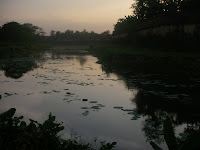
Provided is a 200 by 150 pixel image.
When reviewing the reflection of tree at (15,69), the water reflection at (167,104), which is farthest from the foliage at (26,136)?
the reflection of tree at (15,69)

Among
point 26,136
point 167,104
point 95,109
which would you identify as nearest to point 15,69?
point 95,109

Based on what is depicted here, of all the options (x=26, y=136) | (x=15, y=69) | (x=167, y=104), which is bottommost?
(x=167, y=104)

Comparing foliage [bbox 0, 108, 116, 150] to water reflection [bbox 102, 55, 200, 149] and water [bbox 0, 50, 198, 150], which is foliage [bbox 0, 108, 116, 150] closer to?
water [bbox 0, 50, 198, 150]

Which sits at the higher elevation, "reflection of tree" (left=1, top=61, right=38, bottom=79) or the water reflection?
"reflection of tree" (left=1, top=61, right=38, bottom=79)

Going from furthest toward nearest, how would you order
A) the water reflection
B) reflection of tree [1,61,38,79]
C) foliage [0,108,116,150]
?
1. reflection of tree [1,61,38,79]
2. the water reflection
3. foliage [0,108,116,150]

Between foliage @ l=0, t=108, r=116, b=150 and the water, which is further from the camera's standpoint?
the water

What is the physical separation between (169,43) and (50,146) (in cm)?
1673

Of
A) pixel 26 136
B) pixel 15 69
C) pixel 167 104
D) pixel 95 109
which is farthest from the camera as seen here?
pixel 15 69

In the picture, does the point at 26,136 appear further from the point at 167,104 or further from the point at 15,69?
the point at 15,69

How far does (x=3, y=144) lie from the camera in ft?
10.2

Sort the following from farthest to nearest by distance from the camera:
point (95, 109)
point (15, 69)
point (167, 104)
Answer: point (15, 69)
point (167, 104)
point (95, 109)

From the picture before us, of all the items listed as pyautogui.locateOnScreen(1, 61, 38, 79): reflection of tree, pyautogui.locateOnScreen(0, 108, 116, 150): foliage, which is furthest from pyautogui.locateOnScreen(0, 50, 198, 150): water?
pyautogui.locateOnScreen(1, 61, 38, 79): reflection of tree

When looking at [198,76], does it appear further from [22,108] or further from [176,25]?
[22,108]

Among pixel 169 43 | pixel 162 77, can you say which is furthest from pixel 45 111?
pixel 169 43
